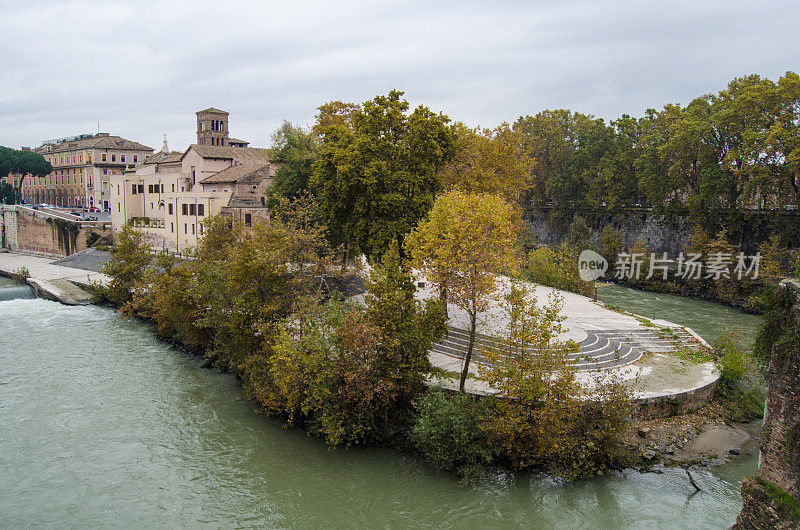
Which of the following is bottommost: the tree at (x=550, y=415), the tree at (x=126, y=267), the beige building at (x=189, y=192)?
the tree at (x=550, y=415)

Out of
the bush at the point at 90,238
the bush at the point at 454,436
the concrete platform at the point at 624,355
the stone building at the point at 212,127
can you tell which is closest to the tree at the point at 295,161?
the concrete platform at the point at 624,355

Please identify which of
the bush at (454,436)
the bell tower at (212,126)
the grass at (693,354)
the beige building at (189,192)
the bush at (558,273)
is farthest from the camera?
the bell tower at (212,126)

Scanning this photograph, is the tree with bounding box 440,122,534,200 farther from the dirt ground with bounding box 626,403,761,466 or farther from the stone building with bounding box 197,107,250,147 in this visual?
the stone building with bounding box 197,107,250,147

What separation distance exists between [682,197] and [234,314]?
4177 centimetres

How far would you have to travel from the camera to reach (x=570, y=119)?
54562 millimetres

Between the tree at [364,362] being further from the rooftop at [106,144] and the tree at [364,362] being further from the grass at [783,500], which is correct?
the rooftop at [106,144]

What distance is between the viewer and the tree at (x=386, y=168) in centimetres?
2295

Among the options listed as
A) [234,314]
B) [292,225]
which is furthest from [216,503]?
[292,225]

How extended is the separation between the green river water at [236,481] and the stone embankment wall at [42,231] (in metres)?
34.9

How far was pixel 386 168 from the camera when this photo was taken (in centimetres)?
2353

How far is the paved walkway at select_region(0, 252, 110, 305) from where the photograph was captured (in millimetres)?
36656

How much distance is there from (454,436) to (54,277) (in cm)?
3870

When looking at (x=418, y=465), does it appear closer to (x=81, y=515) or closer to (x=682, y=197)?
(x=81, y=515)

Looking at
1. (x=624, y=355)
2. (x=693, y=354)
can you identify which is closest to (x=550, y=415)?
(x=624, y=355)
